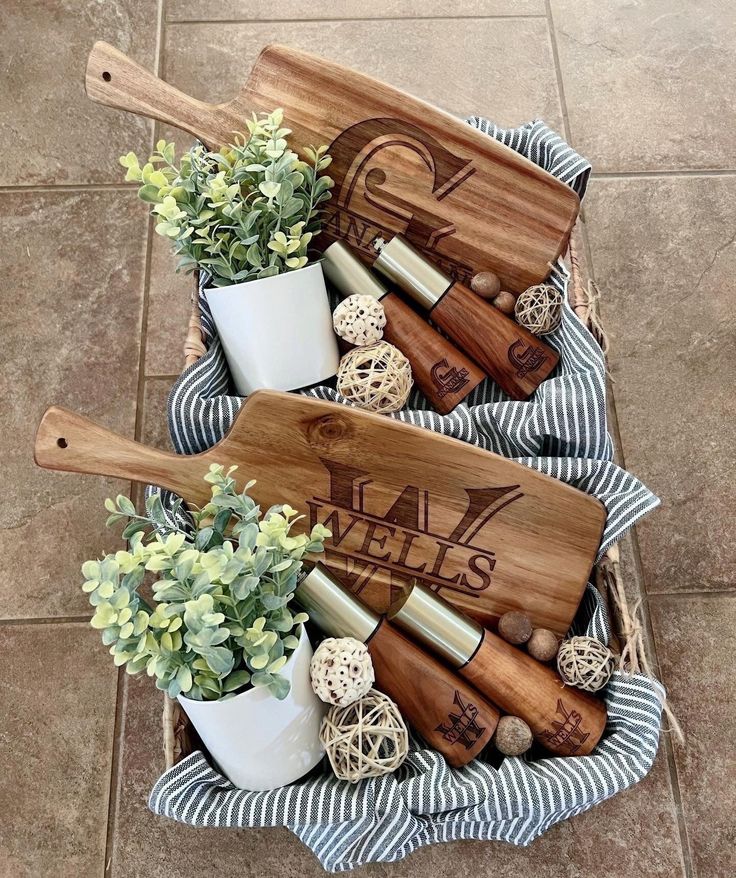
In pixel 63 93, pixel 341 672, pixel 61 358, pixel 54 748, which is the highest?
pixel 63 93

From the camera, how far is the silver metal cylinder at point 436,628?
2.13 feet

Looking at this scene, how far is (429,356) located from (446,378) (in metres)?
0.03

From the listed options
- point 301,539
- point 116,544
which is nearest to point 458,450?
point 301,539

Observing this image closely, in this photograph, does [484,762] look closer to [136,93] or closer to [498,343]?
[498,343]

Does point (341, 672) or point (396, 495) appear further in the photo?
point (396, 495)

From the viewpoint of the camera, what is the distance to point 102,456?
667 millimetres

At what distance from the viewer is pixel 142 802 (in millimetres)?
807

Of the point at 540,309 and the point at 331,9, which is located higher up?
the point at 331,9

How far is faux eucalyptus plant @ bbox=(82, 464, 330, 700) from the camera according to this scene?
0.52 metres

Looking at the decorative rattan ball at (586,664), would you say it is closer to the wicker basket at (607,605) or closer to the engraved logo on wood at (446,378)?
the wicker basket at (607,605)

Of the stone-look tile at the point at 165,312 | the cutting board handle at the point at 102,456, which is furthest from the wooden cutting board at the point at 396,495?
the stone-look tile at the point at 165,312

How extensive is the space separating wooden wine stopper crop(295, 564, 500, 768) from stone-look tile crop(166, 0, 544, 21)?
92cm

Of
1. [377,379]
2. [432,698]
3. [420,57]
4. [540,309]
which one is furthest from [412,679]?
[420,57]

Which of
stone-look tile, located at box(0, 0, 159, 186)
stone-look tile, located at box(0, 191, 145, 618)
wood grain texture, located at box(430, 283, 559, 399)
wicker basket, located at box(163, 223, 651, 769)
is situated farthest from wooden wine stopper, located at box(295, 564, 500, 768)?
stone-look tile, located at box(0, 0, 159, 186)
